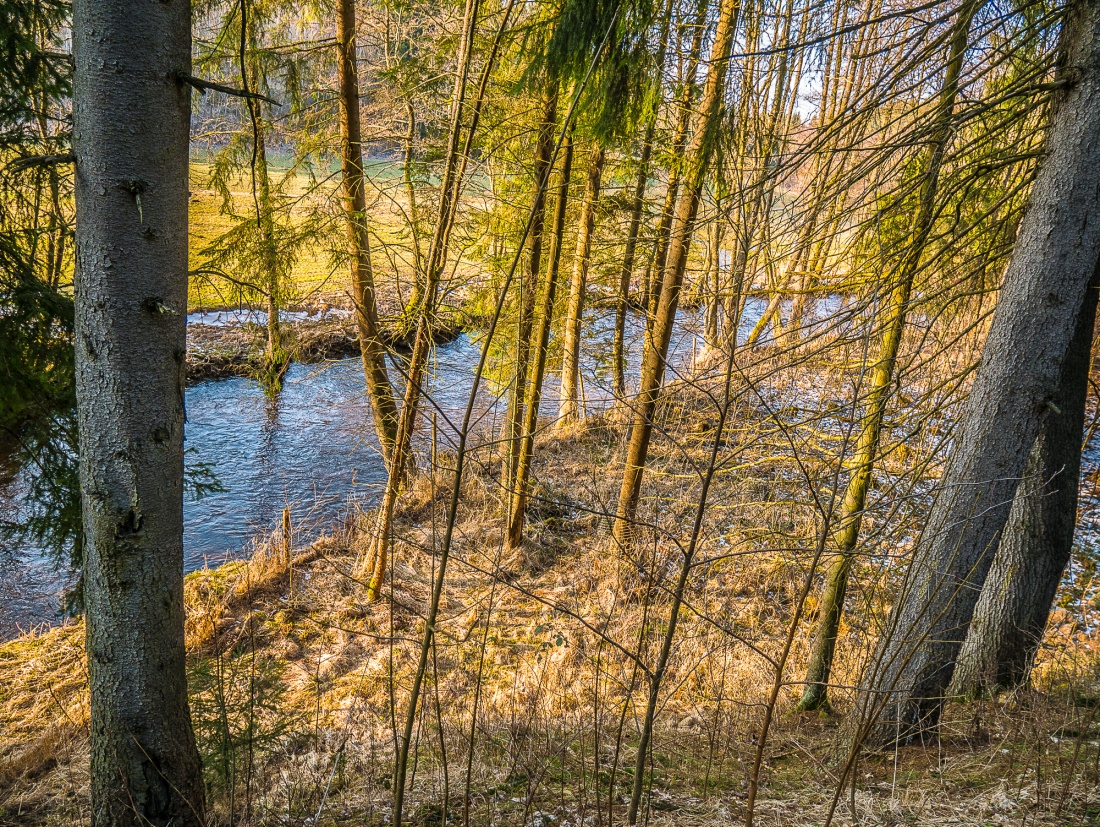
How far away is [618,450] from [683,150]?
17.9 feet

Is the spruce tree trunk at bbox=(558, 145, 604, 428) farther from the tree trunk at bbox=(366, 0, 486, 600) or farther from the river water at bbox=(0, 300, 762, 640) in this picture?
the tree trunk at bbox=(366, 0, 486, 600)

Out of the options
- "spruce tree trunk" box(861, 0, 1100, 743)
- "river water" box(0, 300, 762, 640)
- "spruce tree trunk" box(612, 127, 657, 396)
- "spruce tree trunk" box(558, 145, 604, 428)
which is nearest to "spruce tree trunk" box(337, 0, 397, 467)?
"river water" box(0, 300, 762, 640)

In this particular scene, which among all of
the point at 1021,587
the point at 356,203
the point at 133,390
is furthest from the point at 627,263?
the point at 133,390

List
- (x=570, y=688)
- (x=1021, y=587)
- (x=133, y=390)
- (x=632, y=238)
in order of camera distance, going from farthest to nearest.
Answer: (x=632, y=238) → (x=570, y=688) → (x=1021, y=587) → (x=133, y=390)

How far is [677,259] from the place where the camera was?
6785 mm

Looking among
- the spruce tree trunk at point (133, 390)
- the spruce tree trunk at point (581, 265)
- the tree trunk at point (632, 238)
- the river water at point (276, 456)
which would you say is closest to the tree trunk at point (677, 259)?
the tree trunk at point (632, 238)

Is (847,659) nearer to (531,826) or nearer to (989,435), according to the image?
(989,435)

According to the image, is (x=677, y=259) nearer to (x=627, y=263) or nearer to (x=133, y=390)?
(x=627, y=263)

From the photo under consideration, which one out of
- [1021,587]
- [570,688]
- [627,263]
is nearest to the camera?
[1021,587]

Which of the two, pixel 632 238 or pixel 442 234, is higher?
pixel 632 238

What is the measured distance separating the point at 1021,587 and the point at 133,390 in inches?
209

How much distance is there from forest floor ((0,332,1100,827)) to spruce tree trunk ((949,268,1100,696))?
0.74 feet

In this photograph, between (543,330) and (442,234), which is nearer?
(442,234)

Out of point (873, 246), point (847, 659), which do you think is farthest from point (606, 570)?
point (873, 246)
